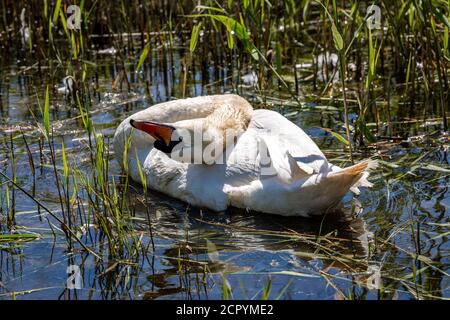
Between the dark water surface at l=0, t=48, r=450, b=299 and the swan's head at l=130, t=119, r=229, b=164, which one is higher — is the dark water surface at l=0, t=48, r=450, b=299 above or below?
below

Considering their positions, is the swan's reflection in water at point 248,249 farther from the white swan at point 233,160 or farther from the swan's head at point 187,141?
the swan's head at point 187,141

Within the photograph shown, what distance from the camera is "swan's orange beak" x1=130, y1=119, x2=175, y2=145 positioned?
5.30 meters

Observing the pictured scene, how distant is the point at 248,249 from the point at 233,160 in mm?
840

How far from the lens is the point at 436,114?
6.55 meters

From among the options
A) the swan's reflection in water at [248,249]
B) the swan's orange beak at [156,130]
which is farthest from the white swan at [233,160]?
the swan's reflection in water at [248,249]

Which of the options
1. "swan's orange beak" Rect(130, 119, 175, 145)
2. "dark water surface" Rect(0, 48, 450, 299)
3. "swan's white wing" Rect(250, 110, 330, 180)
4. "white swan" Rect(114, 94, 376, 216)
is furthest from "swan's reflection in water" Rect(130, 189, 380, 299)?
"swan's orange beak" Rect(130, 119, 175, 145)

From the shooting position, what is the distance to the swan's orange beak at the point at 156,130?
530 centimetres

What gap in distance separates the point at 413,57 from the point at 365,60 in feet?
4.54

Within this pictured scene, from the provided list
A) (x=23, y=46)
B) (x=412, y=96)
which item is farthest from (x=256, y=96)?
(x=23, y=46)

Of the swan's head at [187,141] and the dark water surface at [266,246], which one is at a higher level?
the swan's head at [187,141]

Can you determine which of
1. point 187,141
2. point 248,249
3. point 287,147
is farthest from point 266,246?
point 187,141

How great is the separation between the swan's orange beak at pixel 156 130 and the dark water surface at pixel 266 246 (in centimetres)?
42

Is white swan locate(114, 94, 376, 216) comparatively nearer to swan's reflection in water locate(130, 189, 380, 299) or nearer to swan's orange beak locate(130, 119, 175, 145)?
swan's orange beak locate(130, 119, 175, 145)
